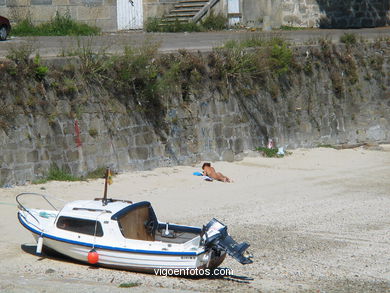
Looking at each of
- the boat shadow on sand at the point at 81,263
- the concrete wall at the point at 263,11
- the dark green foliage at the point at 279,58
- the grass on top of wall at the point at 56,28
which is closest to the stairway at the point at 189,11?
the concrete wall at the point at 263,11

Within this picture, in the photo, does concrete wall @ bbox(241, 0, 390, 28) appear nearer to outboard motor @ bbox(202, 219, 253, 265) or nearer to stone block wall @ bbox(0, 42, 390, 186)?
stone block wall @ bbox(0, 42, 390, 186)

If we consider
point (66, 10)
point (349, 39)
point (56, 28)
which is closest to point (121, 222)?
point (349, 39)

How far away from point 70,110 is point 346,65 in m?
10.6

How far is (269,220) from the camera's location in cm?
1652

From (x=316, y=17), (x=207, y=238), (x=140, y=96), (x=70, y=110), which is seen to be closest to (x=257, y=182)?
(x=140, y=96)

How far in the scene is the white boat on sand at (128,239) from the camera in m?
12.7

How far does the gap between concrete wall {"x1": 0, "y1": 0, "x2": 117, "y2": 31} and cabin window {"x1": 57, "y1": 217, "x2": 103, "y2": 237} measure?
16.1 metres

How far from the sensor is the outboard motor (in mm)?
12609

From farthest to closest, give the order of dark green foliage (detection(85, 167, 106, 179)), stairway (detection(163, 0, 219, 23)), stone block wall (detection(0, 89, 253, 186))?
stairway (detection(163, 0, 219, 23))
dark green foliage (detection(85, 167, 106, 179))
stone block wall (detection(0, 89, 253, 186))

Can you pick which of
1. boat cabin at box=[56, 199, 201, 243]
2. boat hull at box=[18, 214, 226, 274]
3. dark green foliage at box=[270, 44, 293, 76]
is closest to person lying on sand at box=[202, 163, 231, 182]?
dark green foliage at box=[270, 44, 293, 76]

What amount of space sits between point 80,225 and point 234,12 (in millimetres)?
21240

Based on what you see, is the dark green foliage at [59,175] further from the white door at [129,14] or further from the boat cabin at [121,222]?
the white door at [129,14]

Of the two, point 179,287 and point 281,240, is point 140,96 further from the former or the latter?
point 179,287

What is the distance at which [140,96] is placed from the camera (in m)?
20.2
